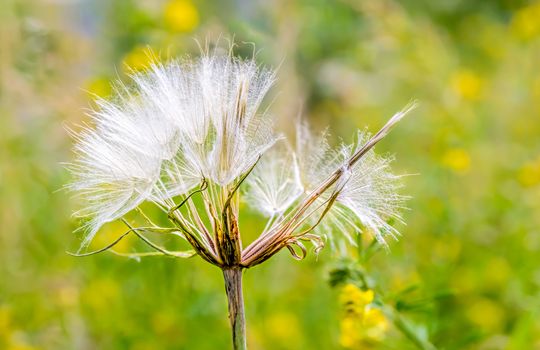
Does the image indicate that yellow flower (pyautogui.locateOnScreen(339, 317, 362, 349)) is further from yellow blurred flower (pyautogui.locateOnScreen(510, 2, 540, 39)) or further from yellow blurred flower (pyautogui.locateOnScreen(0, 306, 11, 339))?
yellow blurred flower (pyautogui.locateOnScreen(510, 2, 540, 39))

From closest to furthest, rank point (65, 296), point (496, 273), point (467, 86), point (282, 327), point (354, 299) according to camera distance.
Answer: point (354, 299), point (65, 296), point (282, 327), point (496, 273), point (467, 86)

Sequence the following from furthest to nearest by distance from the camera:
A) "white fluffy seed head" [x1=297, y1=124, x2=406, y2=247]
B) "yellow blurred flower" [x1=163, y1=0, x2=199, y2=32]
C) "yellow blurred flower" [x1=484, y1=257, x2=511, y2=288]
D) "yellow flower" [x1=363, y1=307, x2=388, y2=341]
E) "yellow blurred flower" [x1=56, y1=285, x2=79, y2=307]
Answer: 1. "yellow blurred flower" [x1=163, y1=0, x2=199, y2=32]
2. "yellow blurred flower" [x1=484, y1=257, x2=511, y2=288]
3. "yellow blurred flower" [x1=56, y1=285, x2=79, y2=307]
4. "yellow flower" [x1=363, y1=307, x2=388, y2=341]
5. "white fluffy seed head" [x1=297, y1=124, x2=406, y2=247]

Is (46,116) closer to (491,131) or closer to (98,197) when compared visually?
(98,197)

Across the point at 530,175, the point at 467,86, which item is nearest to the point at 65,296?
the point at 530,175

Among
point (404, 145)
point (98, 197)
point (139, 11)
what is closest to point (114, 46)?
point (139, 11)

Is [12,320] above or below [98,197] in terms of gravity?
above

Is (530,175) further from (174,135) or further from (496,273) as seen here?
(174,135)

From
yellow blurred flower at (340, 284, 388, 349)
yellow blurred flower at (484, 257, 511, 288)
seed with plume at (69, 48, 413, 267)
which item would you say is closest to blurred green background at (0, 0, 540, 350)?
yellow blurred flower at (484, 257, 511, 288)
